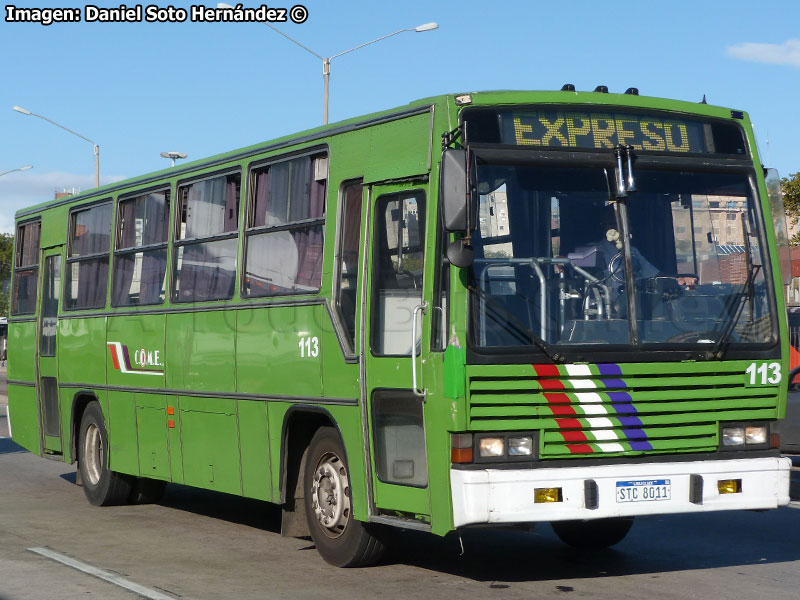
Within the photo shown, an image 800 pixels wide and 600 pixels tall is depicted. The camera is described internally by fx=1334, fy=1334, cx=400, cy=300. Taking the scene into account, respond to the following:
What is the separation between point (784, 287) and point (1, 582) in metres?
5.72

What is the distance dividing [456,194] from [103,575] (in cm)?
379

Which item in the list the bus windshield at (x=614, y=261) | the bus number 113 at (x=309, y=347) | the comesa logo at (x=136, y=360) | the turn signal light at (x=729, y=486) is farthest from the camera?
the comesa logo at (x=136, y=360)

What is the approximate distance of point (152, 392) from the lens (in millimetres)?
12898

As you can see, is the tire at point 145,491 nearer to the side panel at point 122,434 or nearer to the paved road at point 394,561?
the side panel at point 122,434

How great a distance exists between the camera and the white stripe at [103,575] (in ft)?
28.2

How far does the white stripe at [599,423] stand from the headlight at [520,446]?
16.5 inches

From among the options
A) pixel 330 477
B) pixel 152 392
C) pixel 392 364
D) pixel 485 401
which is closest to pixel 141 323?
pixel 152 392

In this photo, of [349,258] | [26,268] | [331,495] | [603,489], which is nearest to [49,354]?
[26,268]

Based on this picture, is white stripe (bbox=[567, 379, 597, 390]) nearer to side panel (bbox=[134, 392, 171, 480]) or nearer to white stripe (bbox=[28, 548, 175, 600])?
white stripe (bbox=[28, 548, 175, 600])

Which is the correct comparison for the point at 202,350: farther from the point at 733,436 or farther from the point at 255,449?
the point at 733,436

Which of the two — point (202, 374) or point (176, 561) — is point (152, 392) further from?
point (176, 561)

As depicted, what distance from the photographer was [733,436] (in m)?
8.83

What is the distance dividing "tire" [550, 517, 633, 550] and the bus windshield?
230 centimetres

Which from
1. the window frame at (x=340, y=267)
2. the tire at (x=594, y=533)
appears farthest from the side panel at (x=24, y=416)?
the tire at (x=594, y=533)
